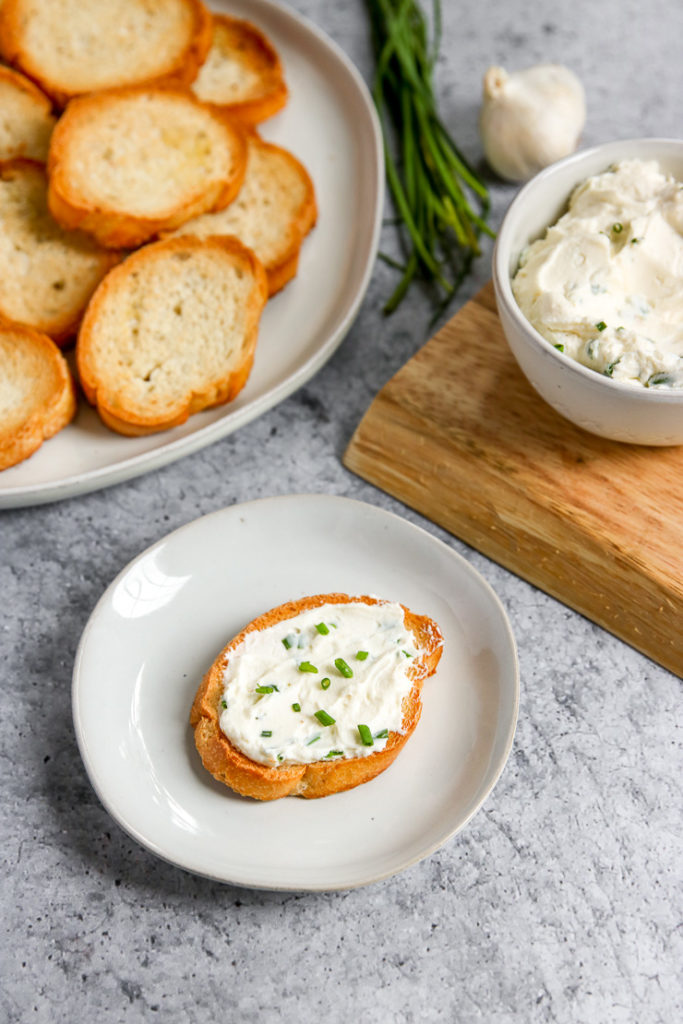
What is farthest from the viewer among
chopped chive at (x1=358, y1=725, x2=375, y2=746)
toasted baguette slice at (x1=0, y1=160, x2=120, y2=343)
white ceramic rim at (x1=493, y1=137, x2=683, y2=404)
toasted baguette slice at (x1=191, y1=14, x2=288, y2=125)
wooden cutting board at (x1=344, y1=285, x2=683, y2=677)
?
toasted baguette slice at (x1=191, y1=14, x2=288, y2=125)

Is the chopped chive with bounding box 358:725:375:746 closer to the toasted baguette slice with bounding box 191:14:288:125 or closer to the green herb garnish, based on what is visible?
the green herb garnish

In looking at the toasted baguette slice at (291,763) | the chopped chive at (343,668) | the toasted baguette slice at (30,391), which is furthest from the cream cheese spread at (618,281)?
the toasted baguette slice at (30,391)

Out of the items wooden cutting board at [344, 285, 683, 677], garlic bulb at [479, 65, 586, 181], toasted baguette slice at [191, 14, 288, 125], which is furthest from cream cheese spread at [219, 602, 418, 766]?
toasted baguette slice at [191, 14, 288, 125]

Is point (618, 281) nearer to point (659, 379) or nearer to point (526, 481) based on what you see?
point (659, 379)

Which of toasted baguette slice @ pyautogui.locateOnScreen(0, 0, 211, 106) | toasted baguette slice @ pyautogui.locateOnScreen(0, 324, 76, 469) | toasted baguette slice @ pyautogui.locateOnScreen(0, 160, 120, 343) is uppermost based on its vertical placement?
toasted baguette slice @ pyautogui.locateOnScreen(0, 0, 211, 106)

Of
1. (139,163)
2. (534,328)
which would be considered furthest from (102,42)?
(534,328)

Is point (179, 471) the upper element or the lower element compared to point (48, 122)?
lower

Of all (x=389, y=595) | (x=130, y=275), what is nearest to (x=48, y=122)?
(x=130, y=275)

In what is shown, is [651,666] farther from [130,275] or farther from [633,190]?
[130,275]
